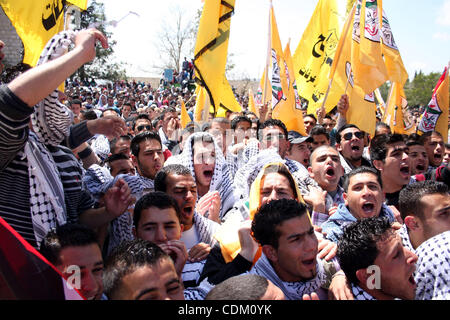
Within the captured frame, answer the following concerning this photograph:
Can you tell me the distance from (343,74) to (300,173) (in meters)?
3.12

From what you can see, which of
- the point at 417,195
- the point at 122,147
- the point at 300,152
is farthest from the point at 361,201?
the point at 122,147

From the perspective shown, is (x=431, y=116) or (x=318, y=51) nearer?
(x=431, y=116)

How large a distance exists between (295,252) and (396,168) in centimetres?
237

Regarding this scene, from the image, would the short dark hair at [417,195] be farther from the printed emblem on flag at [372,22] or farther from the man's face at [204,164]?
the printed emblem on flag at [372,22]

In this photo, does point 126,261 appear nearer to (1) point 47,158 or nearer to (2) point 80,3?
(1) point 47,158

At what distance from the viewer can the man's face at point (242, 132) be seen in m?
5.21

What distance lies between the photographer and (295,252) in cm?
194

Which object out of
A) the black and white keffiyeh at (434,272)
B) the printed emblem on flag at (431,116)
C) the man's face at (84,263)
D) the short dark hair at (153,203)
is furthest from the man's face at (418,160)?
the man's face at (84,263)

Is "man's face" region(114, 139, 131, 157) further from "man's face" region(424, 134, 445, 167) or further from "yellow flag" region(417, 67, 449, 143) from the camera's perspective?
"yellow flag" region(417, 67, 449, 143)

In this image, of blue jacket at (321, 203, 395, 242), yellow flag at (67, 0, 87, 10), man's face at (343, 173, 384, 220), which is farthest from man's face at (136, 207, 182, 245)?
yellow flag at (67, 0, 87, 10)

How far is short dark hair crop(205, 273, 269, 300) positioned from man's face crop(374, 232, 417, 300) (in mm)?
641

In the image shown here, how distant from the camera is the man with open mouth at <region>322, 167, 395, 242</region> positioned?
2.69m

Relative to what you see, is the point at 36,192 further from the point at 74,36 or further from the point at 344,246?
the point at 344,246

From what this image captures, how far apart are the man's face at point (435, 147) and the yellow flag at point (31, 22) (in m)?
4.68
